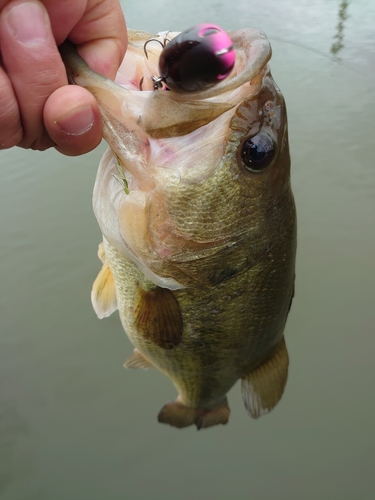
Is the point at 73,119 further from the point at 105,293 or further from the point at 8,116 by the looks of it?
the point at 105,293

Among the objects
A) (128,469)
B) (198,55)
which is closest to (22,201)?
(128,469)

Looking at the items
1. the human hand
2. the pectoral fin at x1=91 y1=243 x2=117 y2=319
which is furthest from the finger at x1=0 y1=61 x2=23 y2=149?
the pectoral fin at x1=91 y1=243 x2=117 y2=319

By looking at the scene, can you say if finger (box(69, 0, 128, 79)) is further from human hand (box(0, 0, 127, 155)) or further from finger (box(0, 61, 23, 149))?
finger (box(0, 61, 23, 149))

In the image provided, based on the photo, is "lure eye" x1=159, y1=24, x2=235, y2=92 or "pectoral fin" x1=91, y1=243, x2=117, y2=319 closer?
"lure eye" x1=159, y1=24, x2=235, y2=92

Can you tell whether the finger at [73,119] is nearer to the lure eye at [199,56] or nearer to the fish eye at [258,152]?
the lure eye at [199,56]

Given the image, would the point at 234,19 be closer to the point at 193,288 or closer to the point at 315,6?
the point at 315,6

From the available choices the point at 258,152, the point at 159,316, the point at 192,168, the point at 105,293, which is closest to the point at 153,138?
the point at 192,168
